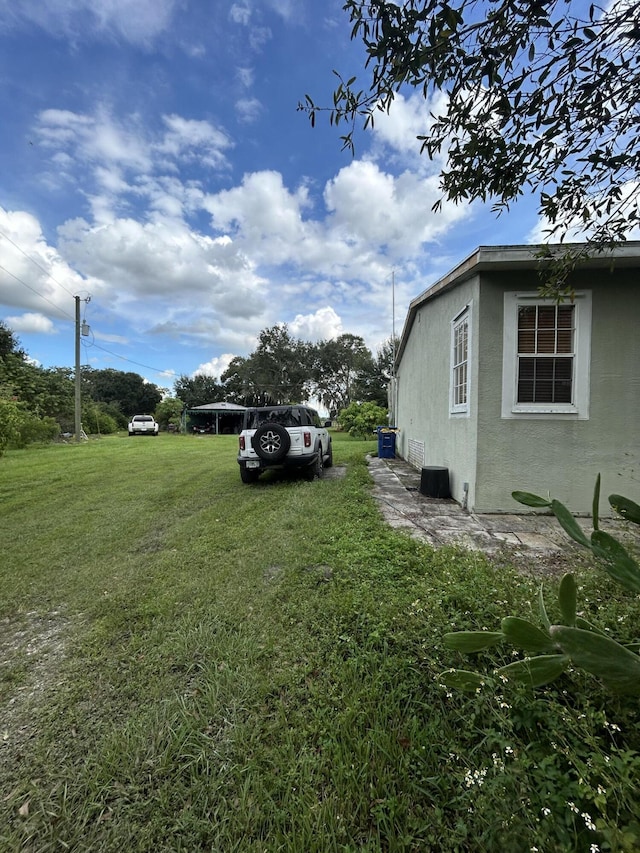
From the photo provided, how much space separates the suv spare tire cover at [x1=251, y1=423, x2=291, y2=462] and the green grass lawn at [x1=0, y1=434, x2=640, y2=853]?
340cm

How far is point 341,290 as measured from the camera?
21.1 meters

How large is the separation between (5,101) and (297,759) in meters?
10.7

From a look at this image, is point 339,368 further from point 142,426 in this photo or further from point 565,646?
point 565,646

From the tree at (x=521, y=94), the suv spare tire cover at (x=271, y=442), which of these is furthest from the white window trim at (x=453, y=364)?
the suv spare tire cover at (x=271, y=442)

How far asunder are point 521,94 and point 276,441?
18.9 ft

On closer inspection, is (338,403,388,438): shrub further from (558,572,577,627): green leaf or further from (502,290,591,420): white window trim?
(558,572,577,627): green leaf

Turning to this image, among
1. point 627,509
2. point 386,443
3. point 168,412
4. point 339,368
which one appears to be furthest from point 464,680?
point 339,368

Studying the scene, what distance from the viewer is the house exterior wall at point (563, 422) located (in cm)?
476

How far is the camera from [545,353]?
4926 millimetres

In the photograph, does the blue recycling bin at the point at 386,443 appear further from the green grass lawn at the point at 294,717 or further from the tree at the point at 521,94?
the tree at the point at 521,94

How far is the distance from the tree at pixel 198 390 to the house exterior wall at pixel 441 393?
36.0 metres

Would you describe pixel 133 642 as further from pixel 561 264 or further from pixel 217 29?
pixel 217 29

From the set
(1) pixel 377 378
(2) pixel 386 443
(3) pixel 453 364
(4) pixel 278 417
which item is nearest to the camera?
(3) pixel 453 364

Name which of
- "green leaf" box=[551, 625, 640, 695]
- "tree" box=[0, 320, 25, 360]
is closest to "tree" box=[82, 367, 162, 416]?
"tree" box=[0, 320, 25, 360]
